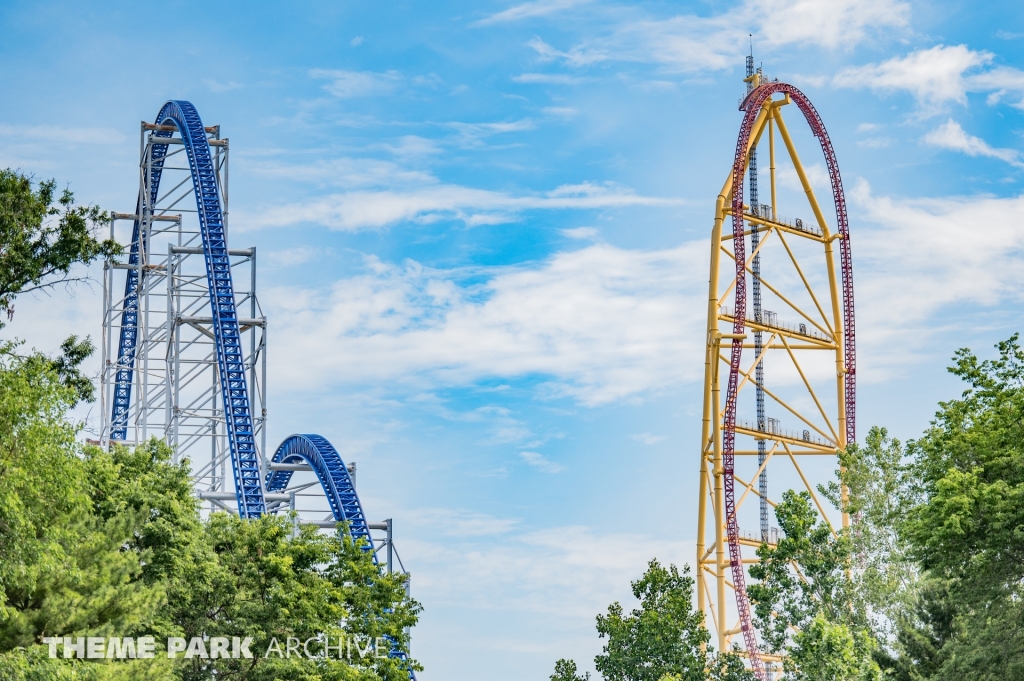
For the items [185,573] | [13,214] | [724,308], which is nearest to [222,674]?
[185,573]

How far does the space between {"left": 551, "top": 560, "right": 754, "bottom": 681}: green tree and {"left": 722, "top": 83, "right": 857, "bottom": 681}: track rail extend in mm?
2167

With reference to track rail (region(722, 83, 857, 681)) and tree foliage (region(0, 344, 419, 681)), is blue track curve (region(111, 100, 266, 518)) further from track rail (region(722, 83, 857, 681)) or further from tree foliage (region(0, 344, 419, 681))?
track rail (region(722, 83, 857, 681))

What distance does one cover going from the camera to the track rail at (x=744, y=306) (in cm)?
3859

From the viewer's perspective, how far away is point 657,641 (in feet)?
108

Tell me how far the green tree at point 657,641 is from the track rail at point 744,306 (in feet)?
7.11

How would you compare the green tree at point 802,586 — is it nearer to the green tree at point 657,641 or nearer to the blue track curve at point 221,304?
the green tree at point 657,641

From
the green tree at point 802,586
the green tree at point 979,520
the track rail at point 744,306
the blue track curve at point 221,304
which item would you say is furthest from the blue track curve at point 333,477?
the green tree at point 979,520

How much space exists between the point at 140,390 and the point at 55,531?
2016 centimetres

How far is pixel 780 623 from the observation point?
89.5 feet

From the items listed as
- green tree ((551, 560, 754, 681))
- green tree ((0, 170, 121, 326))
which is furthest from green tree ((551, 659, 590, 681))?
green tree ((0, 170, 121, 326))

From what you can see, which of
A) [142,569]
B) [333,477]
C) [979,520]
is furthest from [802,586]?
[333,477]

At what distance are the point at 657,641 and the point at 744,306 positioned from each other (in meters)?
11.5

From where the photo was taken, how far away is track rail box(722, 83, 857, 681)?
38594 millimetres

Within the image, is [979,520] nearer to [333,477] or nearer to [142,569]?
[142,569]
